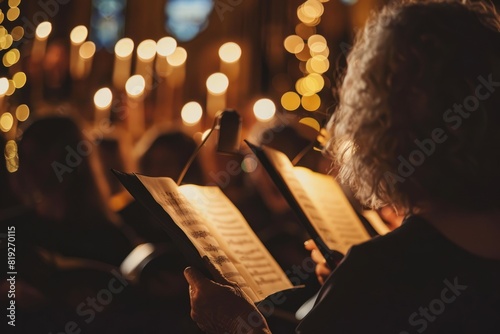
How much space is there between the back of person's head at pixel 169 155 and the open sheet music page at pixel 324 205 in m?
1.63

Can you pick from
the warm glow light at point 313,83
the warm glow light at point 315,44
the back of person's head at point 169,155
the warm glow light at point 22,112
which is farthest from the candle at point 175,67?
the warm glow light at point 313,83

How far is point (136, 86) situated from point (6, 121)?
3.96ft

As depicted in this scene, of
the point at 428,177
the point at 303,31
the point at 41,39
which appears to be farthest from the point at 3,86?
the point at 303,31

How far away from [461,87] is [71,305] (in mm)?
2451

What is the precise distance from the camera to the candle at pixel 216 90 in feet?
18.2

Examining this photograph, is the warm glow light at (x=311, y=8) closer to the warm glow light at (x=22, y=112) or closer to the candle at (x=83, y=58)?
the candle at (x=83, y=58)

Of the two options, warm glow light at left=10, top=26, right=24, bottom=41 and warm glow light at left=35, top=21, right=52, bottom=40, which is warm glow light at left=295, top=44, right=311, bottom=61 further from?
warm glow light at left=35, top=21, right=52, bottom=40

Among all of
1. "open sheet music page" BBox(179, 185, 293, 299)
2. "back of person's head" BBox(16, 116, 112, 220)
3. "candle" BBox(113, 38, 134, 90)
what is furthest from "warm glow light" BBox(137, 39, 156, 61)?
"open sheet music page" BBox(179, 185, 293, 299)

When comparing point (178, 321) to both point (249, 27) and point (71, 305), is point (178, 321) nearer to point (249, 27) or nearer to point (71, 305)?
point (71, 305)

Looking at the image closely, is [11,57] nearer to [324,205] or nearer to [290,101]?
[324,205]

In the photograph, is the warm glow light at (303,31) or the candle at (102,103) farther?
the warm glow light at (303,31)

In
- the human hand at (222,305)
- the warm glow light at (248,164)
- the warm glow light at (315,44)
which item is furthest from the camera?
the warm glow light at (315,44)

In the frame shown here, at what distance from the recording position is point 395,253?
1.35 m

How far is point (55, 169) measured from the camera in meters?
3.51
